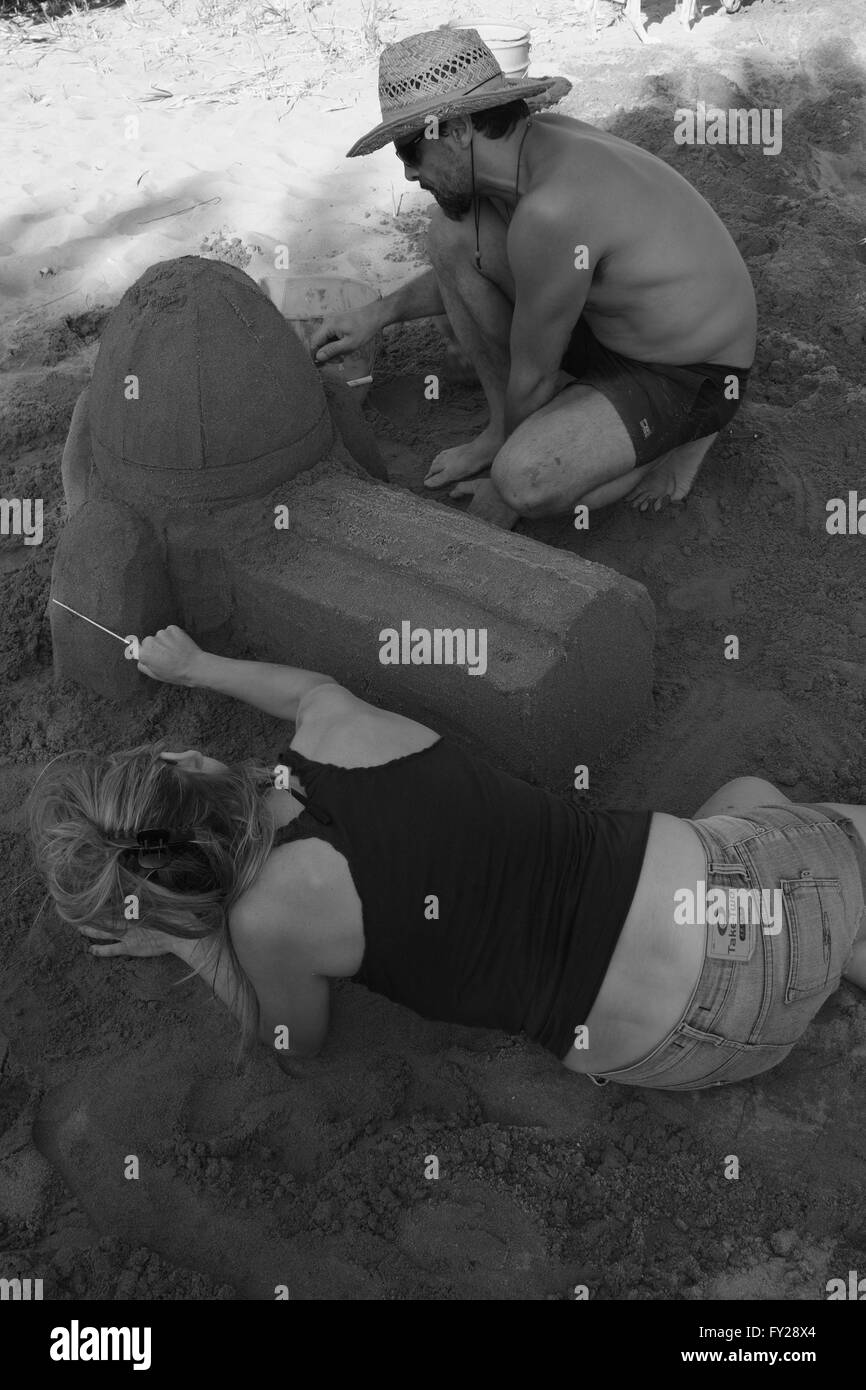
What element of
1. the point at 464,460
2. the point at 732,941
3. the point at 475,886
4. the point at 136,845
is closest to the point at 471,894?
the point at 475,886

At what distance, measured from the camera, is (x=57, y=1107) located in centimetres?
220

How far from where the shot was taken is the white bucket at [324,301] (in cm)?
368

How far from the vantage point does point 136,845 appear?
70.2 inches

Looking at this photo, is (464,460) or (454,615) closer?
(454,615)

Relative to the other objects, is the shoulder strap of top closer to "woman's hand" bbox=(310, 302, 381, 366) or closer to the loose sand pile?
the loose sand pile

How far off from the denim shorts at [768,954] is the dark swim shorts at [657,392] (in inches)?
57.6

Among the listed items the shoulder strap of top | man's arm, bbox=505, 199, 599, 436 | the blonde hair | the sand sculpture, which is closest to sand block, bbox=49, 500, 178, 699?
the sand sculpture

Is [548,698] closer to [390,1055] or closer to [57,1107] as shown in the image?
[390,1055]

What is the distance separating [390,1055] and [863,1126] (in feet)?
2.93

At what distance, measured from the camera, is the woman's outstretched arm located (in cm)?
242

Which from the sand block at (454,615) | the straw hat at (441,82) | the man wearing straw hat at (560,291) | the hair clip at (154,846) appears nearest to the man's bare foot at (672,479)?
the man wearing straw hat at (560,291)

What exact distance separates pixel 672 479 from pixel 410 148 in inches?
46.5

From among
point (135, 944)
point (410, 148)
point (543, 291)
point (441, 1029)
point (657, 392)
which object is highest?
point (410, 148)

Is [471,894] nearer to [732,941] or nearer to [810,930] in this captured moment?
[732,941]
